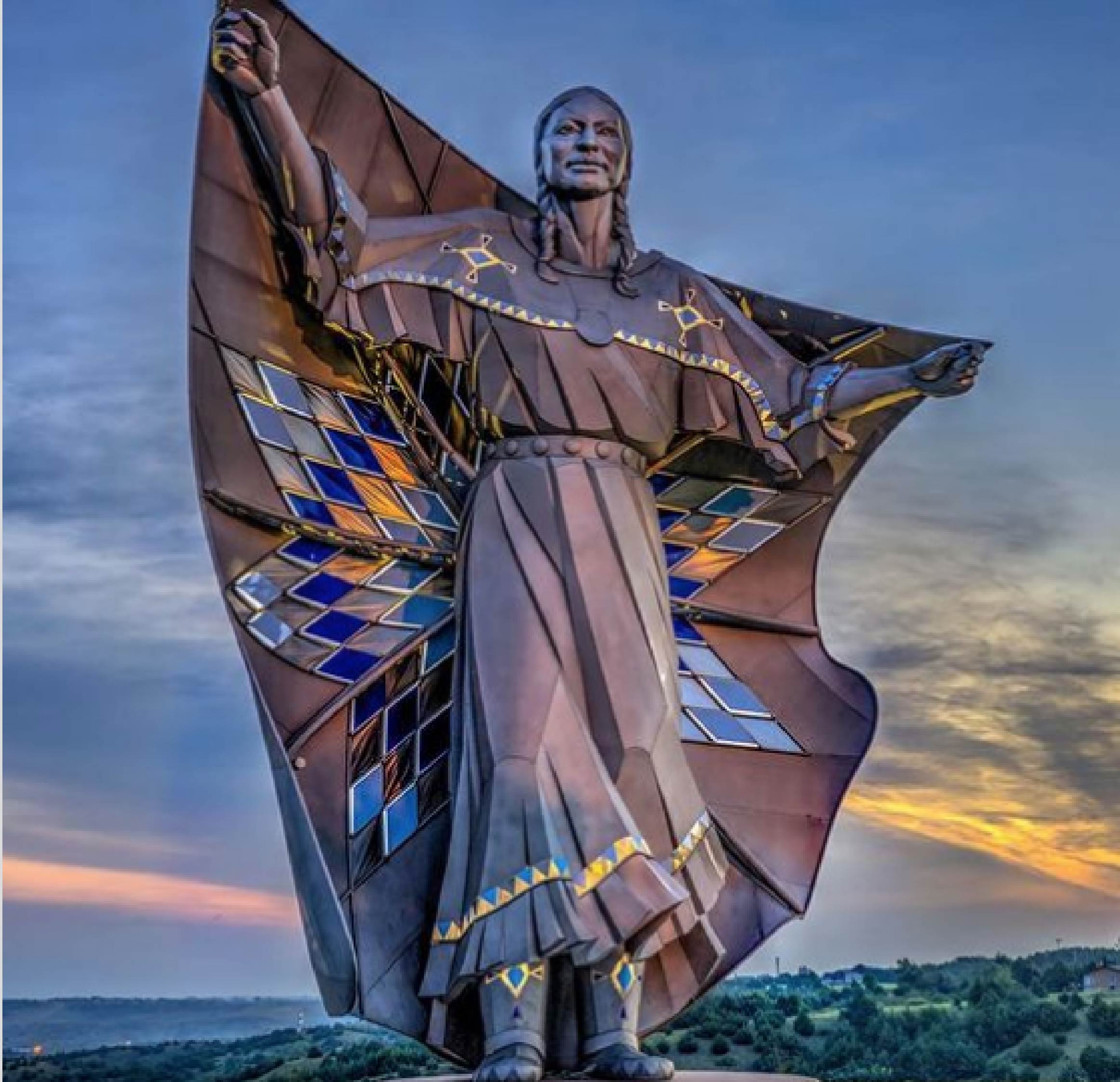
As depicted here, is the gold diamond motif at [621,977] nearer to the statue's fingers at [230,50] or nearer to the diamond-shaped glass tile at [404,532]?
the diamond-shaped glass tile at [404,532]

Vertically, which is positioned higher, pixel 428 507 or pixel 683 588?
pixel 428 507

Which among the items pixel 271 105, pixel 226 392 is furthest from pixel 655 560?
pixel 271 105

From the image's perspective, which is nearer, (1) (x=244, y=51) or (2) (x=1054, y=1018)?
(1) (x=244, y=51)

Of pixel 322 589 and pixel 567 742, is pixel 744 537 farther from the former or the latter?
pixel 322 589

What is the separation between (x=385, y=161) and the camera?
1205cm

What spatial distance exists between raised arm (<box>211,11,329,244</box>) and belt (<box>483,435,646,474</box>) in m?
1.61

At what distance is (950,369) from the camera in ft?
38.8

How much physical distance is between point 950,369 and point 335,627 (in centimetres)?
403

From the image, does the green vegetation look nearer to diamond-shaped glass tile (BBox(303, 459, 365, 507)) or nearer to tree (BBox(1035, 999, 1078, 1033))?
tree (BBox(1035, 999, 1078, 1033))

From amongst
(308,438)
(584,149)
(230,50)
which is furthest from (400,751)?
(230,50)

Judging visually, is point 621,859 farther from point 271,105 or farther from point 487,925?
point 271,105

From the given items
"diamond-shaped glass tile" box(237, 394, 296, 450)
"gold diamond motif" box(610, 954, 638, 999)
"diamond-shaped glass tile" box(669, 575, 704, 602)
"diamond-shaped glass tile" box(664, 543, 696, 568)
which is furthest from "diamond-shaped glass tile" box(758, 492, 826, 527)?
"gold diamond motif" box(610, 954, 638, 999)

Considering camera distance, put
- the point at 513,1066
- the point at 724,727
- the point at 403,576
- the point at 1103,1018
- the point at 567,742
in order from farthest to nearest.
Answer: the point at 1103,1018
the point at 724,727
the point at 403,576
the point at 567,742
the point at 513,1066

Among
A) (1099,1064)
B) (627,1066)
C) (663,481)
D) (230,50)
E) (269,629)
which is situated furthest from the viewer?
(1099,1064)
